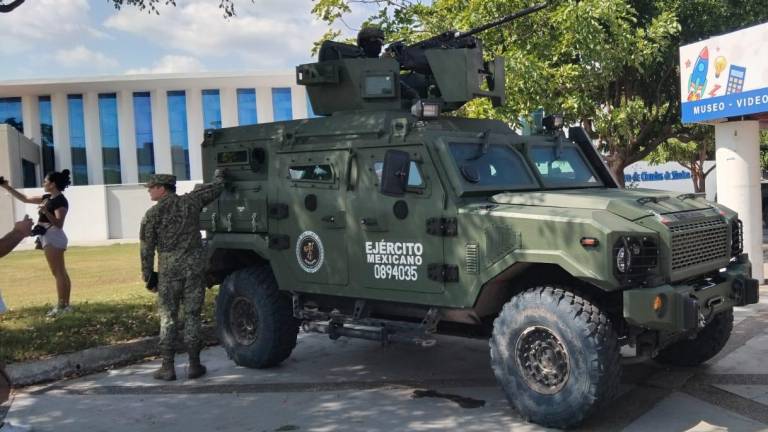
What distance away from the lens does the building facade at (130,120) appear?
41406 mm

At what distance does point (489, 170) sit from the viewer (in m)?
5.49

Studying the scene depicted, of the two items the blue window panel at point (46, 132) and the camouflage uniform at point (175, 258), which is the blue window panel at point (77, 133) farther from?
the camouflage uniform at point (175, 258)

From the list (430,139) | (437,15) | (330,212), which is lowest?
(330,212)

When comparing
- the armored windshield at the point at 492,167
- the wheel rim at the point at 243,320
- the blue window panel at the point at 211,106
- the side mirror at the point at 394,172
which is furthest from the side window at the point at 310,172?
the blue window panel at the point at 211,106

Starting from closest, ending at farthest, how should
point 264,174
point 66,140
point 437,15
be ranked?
1. point 264,174
2. point 437,15
3. point 66,140

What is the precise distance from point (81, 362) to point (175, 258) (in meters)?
1.45

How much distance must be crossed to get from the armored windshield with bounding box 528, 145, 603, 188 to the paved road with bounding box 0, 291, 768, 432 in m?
1.62

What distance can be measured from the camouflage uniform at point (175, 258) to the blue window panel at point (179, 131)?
36.8 metres

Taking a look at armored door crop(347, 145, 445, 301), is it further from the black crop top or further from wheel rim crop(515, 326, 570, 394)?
the black crop top

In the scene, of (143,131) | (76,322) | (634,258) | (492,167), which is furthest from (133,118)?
(634,258)

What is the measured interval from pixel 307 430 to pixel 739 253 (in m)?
3.45

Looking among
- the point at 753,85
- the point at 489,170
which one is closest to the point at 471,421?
the point at 489,170

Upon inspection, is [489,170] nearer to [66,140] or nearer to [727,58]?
[727,58]

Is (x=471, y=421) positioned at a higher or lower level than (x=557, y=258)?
lower
